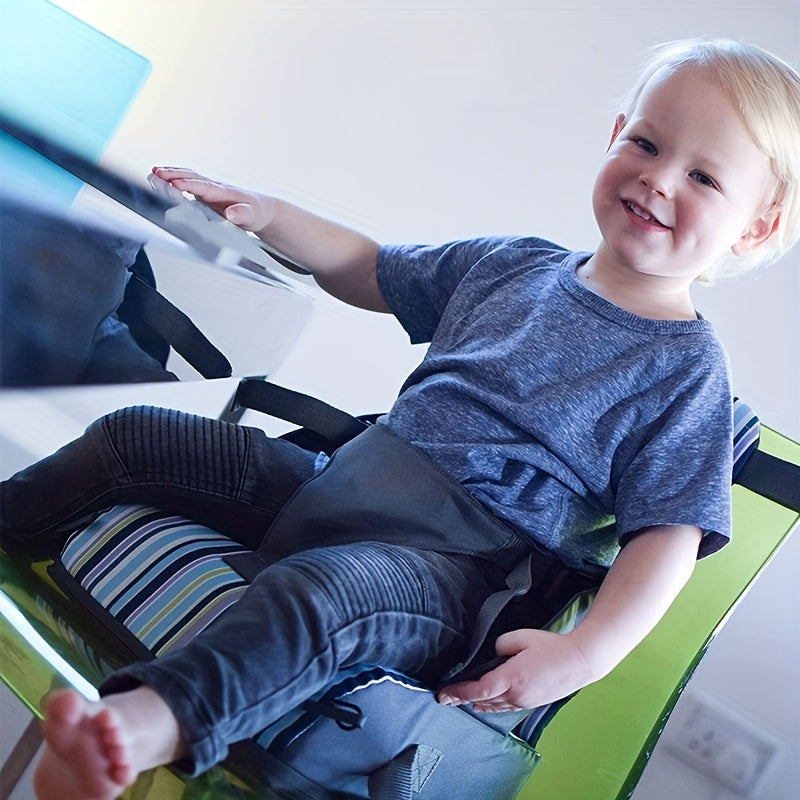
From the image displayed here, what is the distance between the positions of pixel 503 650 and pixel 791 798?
2.44ft

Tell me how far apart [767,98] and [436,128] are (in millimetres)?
957

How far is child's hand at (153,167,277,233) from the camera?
3.15 feet

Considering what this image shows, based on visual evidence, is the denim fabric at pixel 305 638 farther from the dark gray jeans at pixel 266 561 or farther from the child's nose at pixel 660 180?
the child's nose at pixel 660 180

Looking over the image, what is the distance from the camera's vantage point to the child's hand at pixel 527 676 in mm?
721

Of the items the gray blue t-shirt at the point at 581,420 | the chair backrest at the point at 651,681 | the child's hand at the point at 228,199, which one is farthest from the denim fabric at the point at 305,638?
the child's hand at the point at 228,199

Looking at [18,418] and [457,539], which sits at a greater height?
[457,539]

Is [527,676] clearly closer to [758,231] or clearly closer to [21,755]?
[758,231]

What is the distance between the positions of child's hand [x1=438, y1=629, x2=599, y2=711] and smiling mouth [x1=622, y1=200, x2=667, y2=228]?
328 mm

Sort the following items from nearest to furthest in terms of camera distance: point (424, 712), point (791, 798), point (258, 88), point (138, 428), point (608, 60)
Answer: point (424, 712)
point (138, 428)
point (791, 798)
point (608, 60)
point (258, 88)

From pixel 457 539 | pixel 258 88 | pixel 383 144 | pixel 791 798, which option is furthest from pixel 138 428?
pixel 258 88

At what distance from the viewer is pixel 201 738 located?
590mm

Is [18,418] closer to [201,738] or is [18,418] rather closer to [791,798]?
[201,738]

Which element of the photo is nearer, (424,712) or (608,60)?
(424,712)

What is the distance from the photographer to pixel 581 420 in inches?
33.3
